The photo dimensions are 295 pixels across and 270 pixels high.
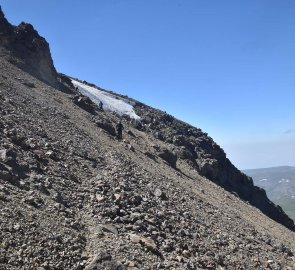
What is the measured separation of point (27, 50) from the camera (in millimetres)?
40469

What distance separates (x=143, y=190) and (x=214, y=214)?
15.5 ft

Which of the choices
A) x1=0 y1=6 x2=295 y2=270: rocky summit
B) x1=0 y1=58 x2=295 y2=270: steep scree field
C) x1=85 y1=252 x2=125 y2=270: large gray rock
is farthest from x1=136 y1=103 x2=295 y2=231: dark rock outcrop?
x1=85 y1=252 x2=125 y2=270: large gray rock

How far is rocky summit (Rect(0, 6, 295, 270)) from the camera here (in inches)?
479

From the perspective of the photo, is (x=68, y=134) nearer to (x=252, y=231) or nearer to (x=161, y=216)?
(x=161, y=216)

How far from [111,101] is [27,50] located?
15996 millimetres

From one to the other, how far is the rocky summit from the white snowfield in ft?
53.5

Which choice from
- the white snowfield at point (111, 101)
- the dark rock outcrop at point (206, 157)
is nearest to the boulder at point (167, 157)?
the dark rock outcrop at point (206, 157)

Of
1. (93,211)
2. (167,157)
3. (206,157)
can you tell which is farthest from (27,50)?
(93,211)

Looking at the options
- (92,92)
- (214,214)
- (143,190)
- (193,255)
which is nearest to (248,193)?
(92,92)

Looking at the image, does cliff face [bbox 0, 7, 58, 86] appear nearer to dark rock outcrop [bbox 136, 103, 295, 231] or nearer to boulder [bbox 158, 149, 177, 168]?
dark rock outcrop [bbox 136, 103, 295, 231]

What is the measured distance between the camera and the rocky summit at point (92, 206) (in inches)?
479

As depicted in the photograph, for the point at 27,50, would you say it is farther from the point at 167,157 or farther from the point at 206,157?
the point at 206,157

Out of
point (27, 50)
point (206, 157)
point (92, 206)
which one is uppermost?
point (27, 50)

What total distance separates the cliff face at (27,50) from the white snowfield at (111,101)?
10.1 metres
